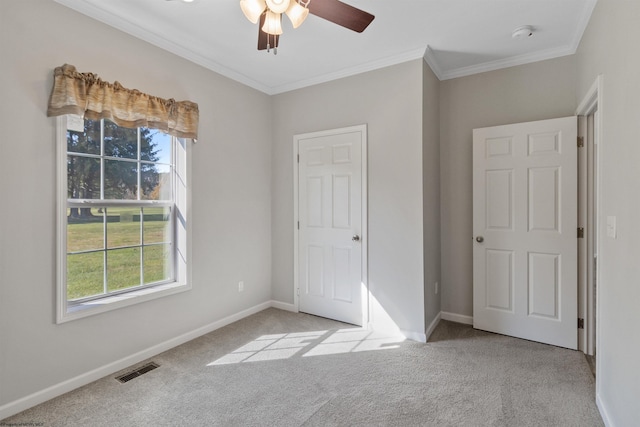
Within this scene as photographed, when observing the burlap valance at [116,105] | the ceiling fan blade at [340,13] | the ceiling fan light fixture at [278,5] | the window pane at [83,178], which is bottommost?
the window pane at [83,178]

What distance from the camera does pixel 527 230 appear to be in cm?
305

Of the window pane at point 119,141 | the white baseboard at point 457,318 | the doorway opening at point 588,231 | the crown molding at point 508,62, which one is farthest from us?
the white baseboard at point 457,318

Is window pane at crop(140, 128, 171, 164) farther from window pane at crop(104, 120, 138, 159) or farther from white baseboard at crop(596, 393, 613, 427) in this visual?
white baseboard at crop(596, 393, 613, 427)

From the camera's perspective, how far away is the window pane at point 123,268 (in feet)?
8.52

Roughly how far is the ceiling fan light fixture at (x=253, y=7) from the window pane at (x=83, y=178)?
1651 mm

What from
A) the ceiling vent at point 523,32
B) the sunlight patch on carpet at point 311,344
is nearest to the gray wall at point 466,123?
the ceiling vent at point 523,32

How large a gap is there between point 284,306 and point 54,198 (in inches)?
101

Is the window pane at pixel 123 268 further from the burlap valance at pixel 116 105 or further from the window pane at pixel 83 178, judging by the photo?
the burlap valance at pixel 116 105

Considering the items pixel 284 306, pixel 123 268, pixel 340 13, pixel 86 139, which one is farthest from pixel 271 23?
pixel 284 306

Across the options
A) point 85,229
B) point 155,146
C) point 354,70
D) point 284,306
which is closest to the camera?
point 85,229

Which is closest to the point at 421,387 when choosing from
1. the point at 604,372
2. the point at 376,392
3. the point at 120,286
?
the point at 376,392

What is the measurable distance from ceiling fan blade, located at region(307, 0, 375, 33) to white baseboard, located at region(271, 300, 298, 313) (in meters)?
3.03

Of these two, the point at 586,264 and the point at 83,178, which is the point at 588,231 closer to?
the point at 586,264

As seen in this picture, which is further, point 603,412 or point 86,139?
point 86,139
